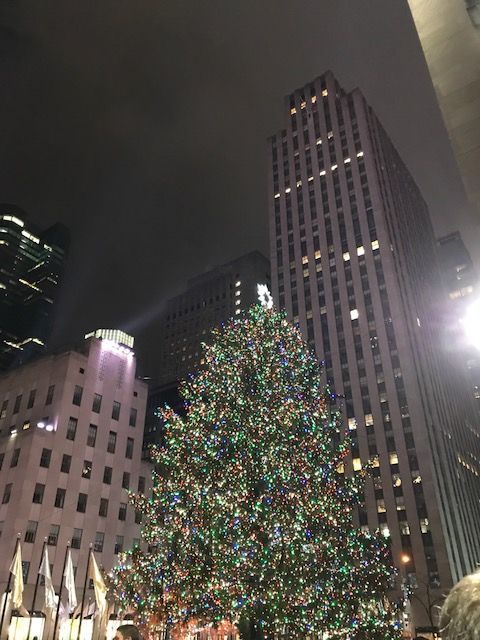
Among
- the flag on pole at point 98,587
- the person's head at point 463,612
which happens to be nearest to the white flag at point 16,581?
the flag on pole at point 98,587

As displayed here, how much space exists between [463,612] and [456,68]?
6458 mm

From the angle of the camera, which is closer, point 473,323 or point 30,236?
point 473,323

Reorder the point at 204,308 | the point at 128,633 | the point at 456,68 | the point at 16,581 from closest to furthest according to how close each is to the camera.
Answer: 1. the point at 456,68
2. the point at 128,633
3. the point at 16,581
4. the point at 204,308

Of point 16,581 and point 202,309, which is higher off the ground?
point 202,309

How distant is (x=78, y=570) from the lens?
128 feet

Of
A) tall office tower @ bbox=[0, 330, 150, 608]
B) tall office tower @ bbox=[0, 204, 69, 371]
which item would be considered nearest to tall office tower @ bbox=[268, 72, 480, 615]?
tall office tower @ bbox=[0, 330, 150, 608]

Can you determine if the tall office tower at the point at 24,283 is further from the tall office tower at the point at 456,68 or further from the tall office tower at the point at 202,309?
the tall office tower at the point at 456,68

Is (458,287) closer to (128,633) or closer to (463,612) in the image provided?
(128,633)

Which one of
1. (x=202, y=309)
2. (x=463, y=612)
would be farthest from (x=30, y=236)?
(x=463, y=612)

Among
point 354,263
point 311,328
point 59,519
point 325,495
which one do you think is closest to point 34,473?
point 59,519

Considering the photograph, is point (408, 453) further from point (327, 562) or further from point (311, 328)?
point (327, 562)

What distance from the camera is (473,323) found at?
6961mm

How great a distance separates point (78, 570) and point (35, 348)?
135496 mm

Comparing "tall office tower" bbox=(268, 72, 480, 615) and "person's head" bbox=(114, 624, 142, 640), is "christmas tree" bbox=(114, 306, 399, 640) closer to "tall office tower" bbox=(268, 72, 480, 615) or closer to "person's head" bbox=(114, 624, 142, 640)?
"person's head" bbox=(114, 624, 142, 640)
